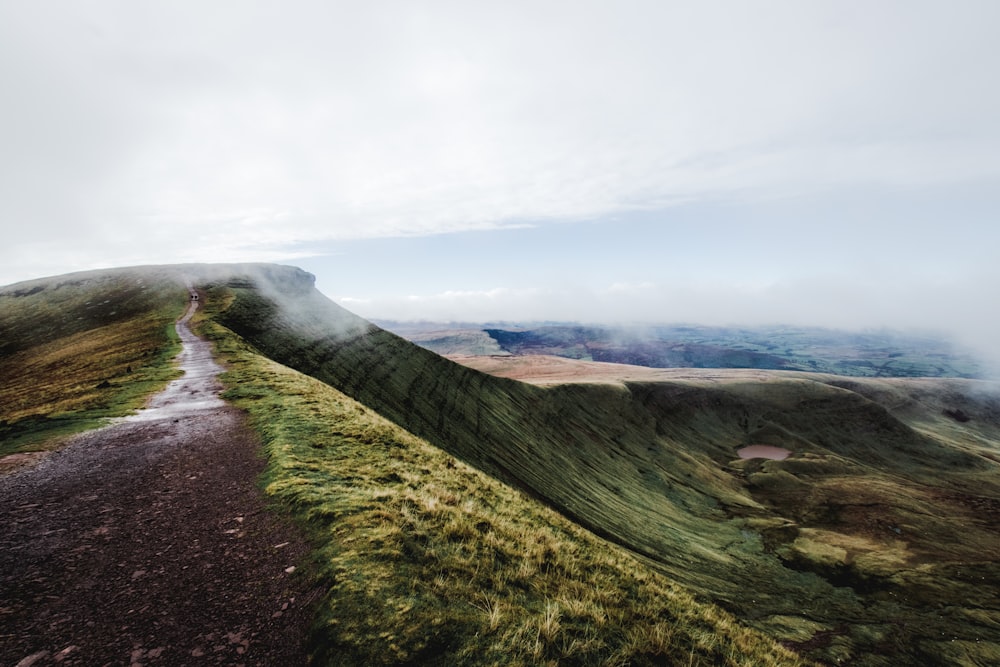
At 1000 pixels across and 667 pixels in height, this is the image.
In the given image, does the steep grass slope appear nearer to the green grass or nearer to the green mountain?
the green mountain

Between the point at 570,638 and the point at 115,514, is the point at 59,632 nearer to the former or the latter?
the point at 115,514

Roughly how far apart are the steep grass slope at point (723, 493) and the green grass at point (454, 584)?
2377cm

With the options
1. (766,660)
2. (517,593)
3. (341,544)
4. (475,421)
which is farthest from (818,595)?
(341,544)

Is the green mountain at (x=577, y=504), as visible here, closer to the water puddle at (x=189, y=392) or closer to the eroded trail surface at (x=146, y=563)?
the eroded trail surface at (x=146, y=563)

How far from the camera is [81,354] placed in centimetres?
4584

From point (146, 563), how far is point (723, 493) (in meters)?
92.7

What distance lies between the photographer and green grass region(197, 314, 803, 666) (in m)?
7.83

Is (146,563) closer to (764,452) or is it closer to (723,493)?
(723,493)

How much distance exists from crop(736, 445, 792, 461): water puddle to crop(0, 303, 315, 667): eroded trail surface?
131 meters

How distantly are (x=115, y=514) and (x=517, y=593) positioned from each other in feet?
36.6

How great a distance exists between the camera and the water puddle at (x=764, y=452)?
114938 millimetres

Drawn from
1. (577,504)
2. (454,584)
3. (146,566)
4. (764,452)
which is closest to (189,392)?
(146,566)

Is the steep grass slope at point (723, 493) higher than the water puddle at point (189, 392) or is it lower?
lower

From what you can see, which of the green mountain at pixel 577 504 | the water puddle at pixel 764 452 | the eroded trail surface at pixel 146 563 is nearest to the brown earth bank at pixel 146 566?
the eroded trail surface at pixel 146 563
